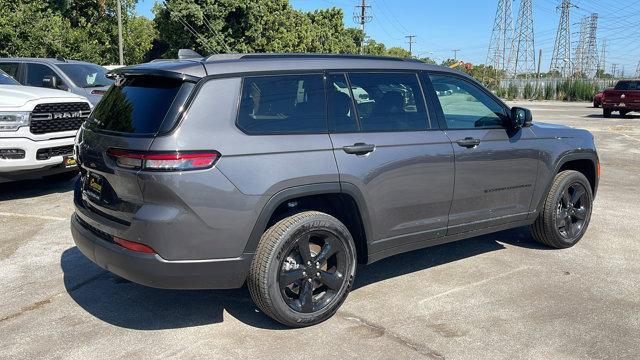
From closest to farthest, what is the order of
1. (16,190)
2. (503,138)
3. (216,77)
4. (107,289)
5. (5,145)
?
(216,77) < (107,289) < (503,138) < (5,145) < (16,190)

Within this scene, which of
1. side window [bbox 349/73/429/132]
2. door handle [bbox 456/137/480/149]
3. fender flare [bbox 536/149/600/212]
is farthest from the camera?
fender flare [bbox 536/149/600/212]

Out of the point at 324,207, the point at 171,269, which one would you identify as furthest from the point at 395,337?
the point at 171,269

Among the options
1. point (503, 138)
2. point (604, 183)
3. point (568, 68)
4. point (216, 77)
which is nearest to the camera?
point (216, 77)

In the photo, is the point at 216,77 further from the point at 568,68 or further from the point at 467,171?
the point at 568,68

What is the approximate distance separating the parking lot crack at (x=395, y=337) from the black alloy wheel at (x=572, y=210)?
8.26ft

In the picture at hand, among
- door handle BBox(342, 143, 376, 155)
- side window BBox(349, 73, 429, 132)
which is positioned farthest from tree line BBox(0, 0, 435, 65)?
door handle BBox(342, 143, 376, 155)

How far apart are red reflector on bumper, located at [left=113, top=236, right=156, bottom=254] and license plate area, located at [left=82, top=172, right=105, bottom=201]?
0.37 meters

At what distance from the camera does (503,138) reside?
15.8 feet

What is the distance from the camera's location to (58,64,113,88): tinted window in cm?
1051

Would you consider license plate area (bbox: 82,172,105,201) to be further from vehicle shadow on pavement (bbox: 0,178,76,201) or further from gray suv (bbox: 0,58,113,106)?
gray suv (bbox: 0,58,113,106)

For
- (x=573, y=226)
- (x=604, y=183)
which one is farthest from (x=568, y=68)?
(x=573, y=226)

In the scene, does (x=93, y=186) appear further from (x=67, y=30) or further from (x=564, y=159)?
(x=67, y=30)

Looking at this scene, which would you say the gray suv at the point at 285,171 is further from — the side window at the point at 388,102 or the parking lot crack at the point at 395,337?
the parking lot crack at the point at 395,337

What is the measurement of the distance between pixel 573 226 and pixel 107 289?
4.43 meters
